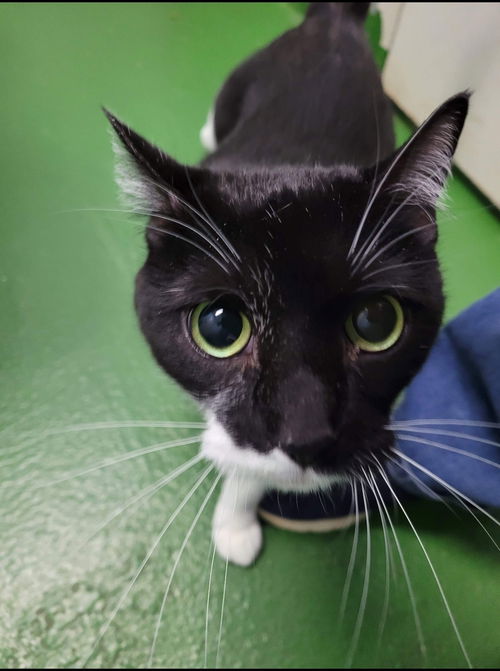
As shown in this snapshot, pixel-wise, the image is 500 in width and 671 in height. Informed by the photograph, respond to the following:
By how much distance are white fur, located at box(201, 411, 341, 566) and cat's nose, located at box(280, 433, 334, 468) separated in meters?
0.01

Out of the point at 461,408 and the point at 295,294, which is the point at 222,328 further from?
the point at 461,408

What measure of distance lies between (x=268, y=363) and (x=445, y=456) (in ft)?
1.28

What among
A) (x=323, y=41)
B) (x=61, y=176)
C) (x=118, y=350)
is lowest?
(x=118, y=350)

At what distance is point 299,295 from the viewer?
52cm

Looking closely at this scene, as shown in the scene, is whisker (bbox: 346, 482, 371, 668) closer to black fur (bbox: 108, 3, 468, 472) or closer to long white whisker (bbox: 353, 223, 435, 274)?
black fur (bbox: 108, 3, 468, 472)

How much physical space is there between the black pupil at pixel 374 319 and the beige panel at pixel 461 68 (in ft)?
0.60

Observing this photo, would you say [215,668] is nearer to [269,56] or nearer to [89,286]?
[89,286]

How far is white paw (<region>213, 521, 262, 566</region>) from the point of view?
0.83 metres

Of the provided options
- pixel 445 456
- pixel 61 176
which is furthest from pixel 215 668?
pixel 61 176

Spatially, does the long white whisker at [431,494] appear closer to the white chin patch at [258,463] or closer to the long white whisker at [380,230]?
the white chin patch at [258,463]

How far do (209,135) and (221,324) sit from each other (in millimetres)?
995

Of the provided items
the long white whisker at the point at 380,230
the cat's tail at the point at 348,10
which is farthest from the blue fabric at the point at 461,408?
the cat's tail at the point at 348,10

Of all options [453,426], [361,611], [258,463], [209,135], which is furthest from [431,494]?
[209,135]

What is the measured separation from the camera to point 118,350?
1042 millimetres
